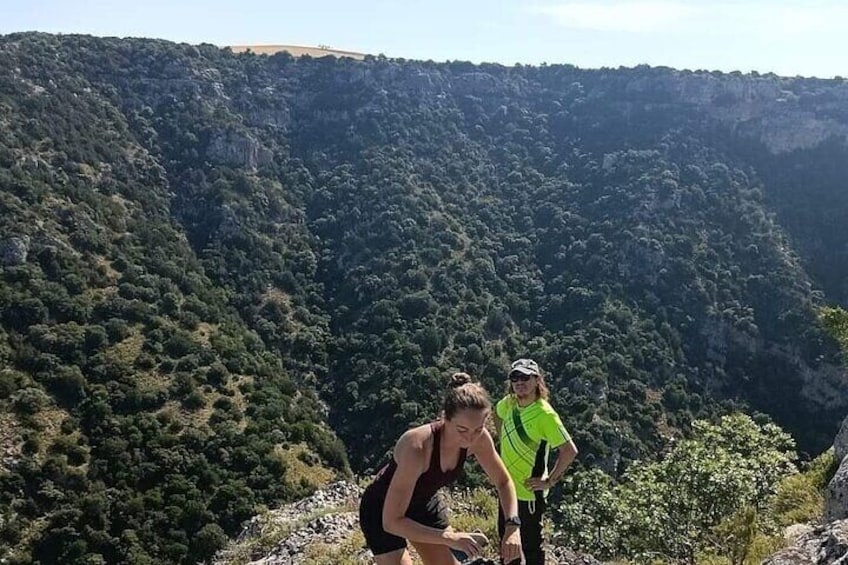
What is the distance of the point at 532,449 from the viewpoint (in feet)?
17.9

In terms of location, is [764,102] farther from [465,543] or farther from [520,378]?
[465,543]

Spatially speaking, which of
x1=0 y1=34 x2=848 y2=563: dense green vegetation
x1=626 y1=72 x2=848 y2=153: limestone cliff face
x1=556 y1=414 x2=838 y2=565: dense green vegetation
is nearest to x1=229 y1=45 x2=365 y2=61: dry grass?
x1=0 y1=34 x2=848 y2=563: dense green vegetation

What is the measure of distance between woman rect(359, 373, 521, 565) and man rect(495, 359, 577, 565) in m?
1.26

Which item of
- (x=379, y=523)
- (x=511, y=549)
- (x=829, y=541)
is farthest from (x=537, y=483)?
(x=829, y=541)

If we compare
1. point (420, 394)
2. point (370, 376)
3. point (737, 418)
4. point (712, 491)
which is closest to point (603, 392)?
point (420, 394)

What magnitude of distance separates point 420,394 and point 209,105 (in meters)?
38.2

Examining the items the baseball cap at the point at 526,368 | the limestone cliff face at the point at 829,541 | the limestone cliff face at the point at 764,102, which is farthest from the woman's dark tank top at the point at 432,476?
the limestone cliff face at the point at 764,102

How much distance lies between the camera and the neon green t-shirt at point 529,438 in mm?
5391

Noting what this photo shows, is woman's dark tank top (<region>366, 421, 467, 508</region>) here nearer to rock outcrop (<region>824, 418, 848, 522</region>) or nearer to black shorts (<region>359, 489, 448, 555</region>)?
black shorts (<region>359, 489, 448, 555</region>)

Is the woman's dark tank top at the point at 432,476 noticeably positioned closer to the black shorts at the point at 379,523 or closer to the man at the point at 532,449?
the black shorts at the point at 379,523

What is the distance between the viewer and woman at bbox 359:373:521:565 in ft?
11.7

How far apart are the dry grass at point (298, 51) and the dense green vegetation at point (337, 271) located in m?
3.87

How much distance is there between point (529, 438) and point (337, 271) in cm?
4525

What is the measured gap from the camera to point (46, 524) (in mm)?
24734
